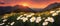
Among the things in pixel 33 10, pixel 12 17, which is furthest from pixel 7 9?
pixel 33 10

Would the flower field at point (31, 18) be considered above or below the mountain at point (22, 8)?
below

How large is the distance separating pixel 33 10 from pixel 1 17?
269 millimetres

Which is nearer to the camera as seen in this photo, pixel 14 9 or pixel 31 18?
pixel 31 18

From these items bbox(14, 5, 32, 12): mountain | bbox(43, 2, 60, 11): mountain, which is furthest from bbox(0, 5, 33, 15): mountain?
bbox(43, 2, 60, 11): mountain

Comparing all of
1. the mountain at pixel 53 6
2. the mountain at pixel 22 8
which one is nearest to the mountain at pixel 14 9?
the mountain at pixel 22 8

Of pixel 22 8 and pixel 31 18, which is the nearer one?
pixel 31 18

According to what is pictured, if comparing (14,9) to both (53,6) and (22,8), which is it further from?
(53,6)

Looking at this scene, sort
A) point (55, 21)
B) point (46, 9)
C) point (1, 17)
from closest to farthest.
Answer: point (55, 21) < point (46, 9) < point (1, 17)

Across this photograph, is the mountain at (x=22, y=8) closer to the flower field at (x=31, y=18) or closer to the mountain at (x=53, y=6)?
the flower field at (x=31, y=18)

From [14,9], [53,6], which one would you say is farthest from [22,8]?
[53,6]

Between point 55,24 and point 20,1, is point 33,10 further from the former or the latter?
point 55,24

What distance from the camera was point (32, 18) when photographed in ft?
4.52

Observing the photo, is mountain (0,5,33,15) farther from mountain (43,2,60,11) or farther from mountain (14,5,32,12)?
mountain (43,2,60,11)

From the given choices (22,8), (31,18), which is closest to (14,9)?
(22,8)
